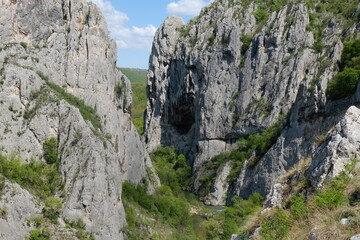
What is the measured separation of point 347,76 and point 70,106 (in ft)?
106

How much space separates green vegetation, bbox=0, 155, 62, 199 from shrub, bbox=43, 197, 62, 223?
96cm

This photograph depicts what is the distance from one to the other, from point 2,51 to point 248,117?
144 feet

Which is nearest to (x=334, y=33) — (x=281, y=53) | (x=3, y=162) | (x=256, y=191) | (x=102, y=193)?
(x=281, y=53)

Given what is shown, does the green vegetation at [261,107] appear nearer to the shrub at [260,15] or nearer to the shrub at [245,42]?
the shrub at [245,42]

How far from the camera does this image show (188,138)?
301 feet

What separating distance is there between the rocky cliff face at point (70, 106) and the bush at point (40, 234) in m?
0.62

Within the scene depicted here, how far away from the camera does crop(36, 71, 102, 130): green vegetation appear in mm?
46438

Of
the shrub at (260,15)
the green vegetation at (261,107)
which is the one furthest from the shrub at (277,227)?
the shrub at (260,15)

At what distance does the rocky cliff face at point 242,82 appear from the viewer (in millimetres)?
59938

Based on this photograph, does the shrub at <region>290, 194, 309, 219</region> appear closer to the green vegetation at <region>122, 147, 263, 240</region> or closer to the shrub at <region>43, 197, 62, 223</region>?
the shrub at <region>43, 197, 62, 223</region>

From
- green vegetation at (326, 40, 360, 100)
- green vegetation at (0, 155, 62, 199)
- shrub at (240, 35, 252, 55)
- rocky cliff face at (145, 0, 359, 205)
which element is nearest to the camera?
green vegetation at (0, 155, 62, 199)

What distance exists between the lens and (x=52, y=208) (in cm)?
3759

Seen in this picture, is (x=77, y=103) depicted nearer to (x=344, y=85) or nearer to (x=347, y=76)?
(x=344, y=85)

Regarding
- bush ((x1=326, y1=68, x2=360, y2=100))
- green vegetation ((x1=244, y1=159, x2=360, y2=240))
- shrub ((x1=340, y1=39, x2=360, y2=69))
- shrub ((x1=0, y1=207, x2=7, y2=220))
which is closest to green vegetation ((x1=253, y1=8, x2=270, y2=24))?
shrub ((x1=340, y1=39, x2=360, y2=69))
